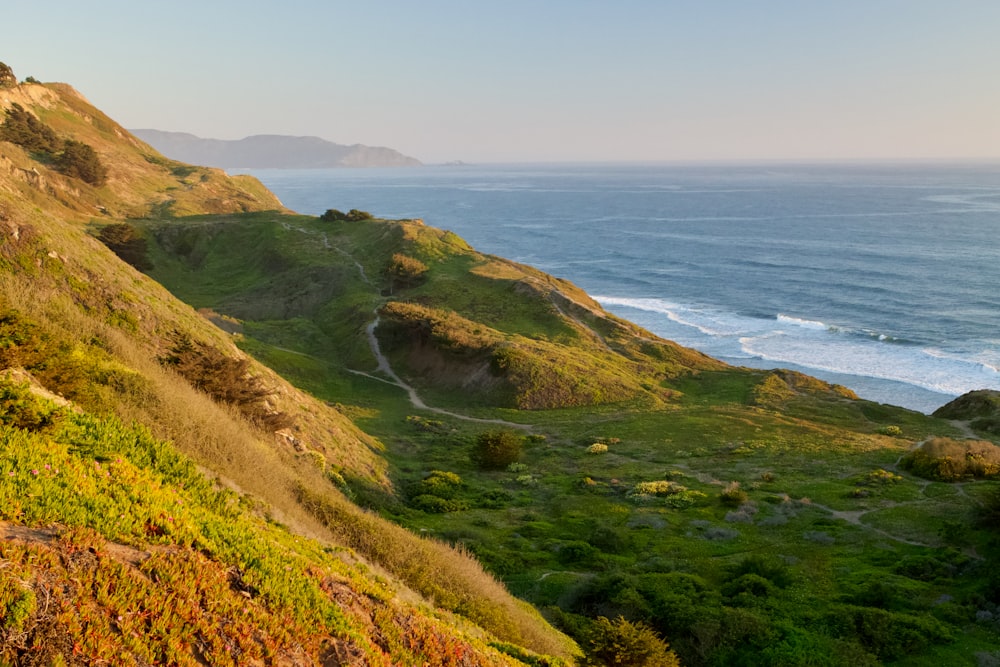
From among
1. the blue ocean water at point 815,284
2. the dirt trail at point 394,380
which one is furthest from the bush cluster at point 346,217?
the blue ocean water at point 815,284

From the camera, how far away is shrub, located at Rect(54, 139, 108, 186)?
7181 cm

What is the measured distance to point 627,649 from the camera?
12.2 m

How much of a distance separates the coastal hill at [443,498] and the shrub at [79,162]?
41.5 meters

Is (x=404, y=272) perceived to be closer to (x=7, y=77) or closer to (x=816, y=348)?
(x=816, y=348)

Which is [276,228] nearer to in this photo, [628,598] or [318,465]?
[318,465]

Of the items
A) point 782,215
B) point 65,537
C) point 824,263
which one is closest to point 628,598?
point 65,537

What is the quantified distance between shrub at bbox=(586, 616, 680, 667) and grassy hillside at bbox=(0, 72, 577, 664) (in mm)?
707

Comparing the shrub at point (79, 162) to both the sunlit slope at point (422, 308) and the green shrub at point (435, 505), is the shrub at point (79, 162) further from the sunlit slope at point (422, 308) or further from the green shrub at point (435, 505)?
the green shrub at point (435, 505)

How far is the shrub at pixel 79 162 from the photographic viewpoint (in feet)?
236

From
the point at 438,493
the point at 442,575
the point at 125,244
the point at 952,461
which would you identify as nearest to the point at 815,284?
the point at 952,461

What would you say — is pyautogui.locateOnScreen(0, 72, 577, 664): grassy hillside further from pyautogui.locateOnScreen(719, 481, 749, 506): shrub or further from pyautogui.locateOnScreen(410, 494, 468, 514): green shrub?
pyautogui.locateOnScreen(719, 481, 749, 506): shrub

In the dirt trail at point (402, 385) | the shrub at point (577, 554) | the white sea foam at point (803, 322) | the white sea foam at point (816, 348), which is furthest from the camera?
the white sea foam at point (803, 322)

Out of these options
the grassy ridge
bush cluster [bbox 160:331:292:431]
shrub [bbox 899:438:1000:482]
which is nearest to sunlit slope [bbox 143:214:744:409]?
shrub [bbox 899:438:1000:482]

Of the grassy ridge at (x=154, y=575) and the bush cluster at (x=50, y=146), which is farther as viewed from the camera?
the bush cluster at (x=50, y=146)
